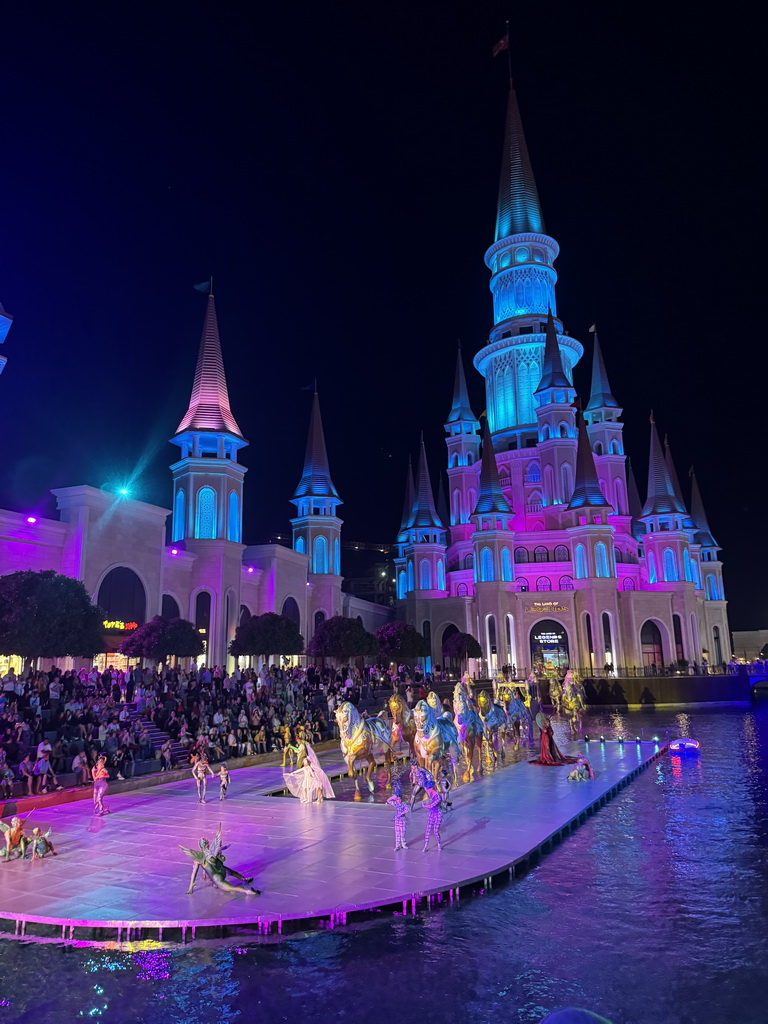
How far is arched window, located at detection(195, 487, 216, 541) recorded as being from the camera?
137 ft

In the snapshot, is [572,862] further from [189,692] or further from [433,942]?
[189,692]

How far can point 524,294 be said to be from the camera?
249ft

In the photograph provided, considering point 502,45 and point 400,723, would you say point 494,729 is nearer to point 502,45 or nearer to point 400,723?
point 400,723

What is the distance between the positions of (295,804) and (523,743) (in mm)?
12781

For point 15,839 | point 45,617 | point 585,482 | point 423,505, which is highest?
point 585,482

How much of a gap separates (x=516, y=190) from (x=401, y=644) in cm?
5250

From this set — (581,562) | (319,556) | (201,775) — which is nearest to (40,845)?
(201,775)

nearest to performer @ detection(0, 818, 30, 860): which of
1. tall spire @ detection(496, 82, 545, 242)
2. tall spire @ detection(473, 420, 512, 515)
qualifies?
tall spire @ detection(473, 420, 512, 515)

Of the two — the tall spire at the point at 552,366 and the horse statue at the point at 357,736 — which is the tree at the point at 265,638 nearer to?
the horse statue at the point at 357,736

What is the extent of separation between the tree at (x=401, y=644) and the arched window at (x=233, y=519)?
13865 millimetres

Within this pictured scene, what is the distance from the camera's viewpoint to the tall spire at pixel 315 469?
54.5 meters

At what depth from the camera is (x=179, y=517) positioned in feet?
140

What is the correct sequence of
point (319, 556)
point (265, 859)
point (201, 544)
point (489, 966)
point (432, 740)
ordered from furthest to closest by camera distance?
A: point (319, 556) < point (201, 544) < point (432, 740) < point (265, 859) < point (489, 966)

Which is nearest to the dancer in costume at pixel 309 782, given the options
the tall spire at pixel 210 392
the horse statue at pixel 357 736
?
the horse statue at pixel 357 736
